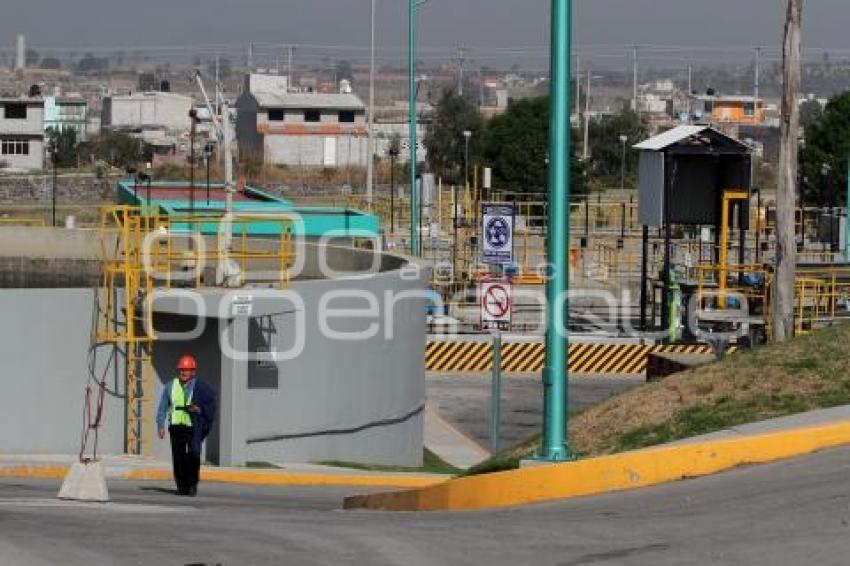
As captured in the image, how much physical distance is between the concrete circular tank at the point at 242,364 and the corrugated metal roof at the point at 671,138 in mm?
15317

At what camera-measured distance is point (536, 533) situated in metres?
12.3

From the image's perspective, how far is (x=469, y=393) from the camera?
3872 cm

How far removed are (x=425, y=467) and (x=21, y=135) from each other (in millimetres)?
74104

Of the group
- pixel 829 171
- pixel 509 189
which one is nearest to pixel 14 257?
pixel 829 171

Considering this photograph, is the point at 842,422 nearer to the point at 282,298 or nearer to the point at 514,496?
the point at 514,496

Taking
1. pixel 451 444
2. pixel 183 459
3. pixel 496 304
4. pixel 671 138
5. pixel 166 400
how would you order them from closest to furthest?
pixel 166 400 → pixel 183 459 → pixel 496 304 → pixel 451 444 → pixel 671 138

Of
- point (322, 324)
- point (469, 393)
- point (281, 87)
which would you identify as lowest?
point (469, 393)

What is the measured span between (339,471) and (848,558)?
47.1 feet

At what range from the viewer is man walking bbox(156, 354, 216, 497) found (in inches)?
714

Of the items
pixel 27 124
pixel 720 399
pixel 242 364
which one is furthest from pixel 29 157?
pixel 720 399

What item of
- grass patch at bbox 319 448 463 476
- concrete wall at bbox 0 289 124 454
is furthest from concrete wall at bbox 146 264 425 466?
concrete wall at bbox 0 289 124 454

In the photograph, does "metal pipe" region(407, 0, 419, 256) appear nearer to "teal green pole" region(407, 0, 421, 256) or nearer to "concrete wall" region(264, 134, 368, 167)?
"teal green pole" region(407, 0, 421, 256)

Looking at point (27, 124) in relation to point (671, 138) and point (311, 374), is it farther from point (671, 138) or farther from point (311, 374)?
point (311, 374)

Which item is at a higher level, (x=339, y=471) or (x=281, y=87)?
(x=281, y=87)
